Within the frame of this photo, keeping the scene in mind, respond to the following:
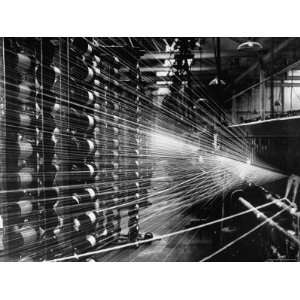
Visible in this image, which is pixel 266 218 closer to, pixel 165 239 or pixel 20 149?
pixel 165 239

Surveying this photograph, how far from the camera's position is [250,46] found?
1.87m

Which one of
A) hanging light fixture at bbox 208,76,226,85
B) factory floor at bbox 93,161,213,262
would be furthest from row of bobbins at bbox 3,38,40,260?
hanging light fixture at bbox 208,76,226,85

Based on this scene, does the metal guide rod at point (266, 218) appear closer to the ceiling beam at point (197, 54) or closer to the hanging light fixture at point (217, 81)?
the hanging light fixture at point (217, 81)

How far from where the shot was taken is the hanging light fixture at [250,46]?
1.86 m

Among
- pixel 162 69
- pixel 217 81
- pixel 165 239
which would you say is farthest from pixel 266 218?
pixel 162 69

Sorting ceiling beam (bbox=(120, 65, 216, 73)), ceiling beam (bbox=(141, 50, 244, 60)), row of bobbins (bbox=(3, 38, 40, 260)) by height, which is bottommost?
row of bobbins (bbox=(3, 38, 40, 260))

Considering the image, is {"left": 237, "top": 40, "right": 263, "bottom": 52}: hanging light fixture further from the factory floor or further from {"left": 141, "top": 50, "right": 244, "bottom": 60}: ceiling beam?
the factory floor

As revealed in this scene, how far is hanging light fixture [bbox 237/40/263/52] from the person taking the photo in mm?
1863

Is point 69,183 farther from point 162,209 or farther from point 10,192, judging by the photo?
point 162,209

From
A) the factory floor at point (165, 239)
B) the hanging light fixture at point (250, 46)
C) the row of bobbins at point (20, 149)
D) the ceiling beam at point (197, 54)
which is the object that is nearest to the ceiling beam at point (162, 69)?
the ceiling beam at point (197, 54)

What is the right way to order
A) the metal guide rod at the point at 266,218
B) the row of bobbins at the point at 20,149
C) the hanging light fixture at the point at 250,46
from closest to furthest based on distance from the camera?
1. the row of bobbins at the point at 20,149
2. the hanging light fixture at the point at 250,46
3. the metal guide rod at the point at 266,218

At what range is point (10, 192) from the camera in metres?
1.78
